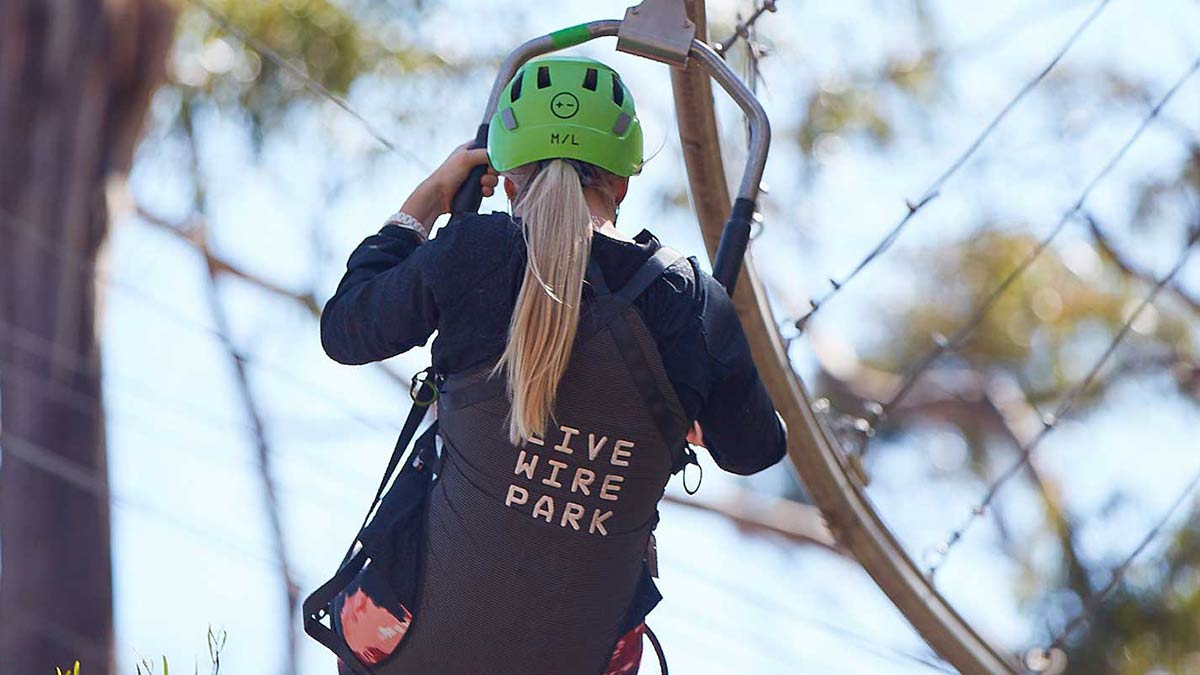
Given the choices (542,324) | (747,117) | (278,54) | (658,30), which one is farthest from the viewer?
(278,54)

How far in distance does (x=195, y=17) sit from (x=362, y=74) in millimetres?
1029

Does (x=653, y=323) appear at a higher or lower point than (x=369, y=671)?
higher

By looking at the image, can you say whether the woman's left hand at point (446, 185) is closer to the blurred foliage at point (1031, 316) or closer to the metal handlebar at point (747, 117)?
the metal handlebar at point (747, 117)

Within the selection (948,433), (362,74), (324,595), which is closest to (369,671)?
(324,595)

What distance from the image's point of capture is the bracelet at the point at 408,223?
2.73m

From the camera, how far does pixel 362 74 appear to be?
984 cm

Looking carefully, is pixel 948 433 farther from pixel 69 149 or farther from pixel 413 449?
pixel 413 449

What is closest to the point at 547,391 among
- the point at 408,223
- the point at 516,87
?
the point at 408,223

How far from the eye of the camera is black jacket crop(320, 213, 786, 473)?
99.0 inches

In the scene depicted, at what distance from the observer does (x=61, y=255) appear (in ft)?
31.5

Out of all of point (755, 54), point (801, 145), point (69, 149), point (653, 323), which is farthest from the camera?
point (801, 145)

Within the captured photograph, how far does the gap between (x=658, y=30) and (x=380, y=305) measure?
32.9 inches

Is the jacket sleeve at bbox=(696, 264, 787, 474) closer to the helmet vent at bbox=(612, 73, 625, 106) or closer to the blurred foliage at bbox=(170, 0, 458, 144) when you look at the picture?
Answer: the helmet vent at bbox=(612, 73, 625, 106)

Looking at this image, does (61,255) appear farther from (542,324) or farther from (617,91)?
(542,324)
